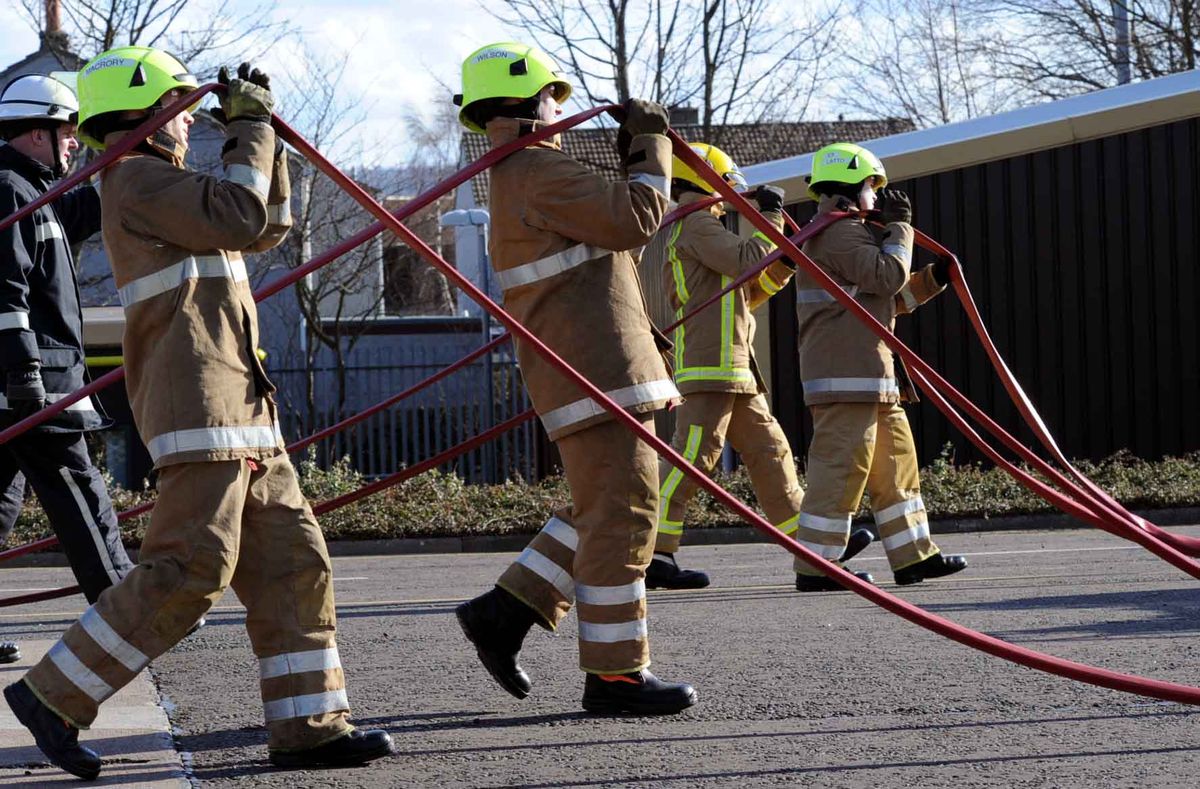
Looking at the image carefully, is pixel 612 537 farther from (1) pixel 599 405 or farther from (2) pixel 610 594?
(1) pixel 599 405

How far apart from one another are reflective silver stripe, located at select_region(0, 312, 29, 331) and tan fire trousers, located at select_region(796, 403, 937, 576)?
11.4ft

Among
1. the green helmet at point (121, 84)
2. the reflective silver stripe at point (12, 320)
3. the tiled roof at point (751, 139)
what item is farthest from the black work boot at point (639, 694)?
the tiled roof at point (751, 139)

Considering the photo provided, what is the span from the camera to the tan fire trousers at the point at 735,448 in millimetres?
7766

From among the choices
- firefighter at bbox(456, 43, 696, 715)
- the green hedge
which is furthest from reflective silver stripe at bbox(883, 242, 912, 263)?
the green hedge

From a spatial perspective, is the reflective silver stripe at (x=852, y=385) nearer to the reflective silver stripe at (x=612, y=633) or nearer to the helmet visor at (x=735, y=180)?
the helmet visor at (x=735, y=180)

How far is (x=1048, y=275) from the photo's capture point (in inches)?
614

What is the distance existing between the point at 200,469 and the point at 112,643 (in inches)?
18.0

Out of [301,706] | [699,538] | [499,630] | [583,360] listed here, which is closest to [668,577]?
[499,630]

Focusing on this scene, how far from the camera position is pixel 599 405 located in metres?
4.47

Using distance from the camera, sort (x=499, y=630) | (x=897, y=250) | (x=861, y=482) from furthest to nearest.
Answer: (x=861, y=482) → (x=897, y=250) → (x=499, y=630)

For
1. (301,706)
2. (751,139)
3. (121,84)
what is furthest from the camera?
(751,139)

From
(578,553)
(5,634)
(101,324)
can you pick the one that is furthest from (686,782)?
(101,324)

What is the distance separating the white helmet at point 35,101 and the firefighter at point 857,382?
329 centimetres

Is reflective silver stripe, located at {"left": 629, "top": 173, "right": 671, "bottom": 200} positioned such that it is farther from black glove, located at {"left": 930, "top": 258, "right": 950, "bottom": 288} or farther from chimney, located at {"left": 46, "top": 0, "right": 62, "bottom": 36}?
chimney, located at {"left": 46, "top": 0, "right": 62, "bottom": 36}
